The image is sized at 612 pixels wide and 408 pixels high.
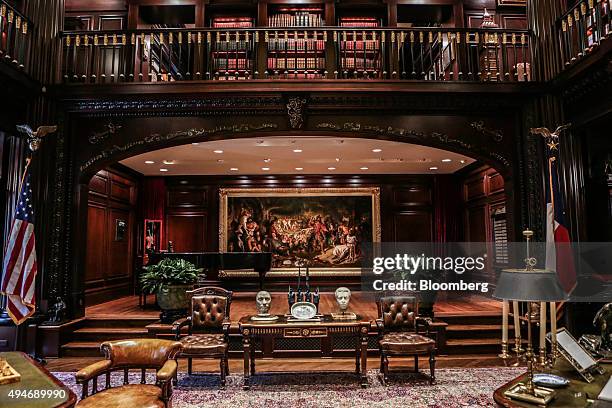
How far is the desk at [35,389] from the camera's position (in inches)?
83.7

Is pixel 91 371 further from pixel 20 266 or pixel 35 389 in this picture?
pixel 20 266

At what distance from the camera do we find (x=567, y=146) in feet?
18.4

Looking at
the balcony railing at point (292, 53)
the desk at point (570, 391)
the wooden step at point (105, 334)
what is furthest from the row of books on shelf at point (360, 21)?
the desk at point (570, 391)

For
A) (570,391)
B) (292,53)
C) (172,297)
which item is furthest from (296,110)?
(570,391)

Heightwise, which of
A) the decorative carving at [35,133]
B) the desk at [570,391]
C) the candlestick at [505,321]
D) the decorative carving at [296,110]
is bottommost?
the desk at [570,391]

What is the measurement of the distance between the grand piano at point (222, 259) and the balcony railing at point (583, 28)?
5846mm

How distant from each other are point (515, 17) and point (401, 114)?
382 centimetres

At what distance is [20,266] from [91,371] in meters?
2.68

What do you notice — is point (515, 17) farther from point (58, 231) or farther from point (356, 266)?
point (58, 231)

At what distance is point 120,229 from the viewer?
947cm

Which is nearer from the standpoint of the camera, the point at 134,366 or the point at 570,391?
the point at 570,391

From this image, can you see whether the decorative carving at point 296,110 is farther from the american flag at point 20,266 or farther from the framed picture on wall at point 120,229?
the framed picture on wall at point 120,229

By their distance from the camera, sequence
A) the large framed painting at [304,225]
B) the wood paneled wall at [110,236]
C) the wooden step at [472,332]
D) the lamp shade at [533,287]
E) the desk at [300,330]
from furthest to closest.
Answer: the large framed painting at [304,225] < the wood paneled wall at [110,236] < the wooden step at [472,332] < the desk at [300,330] < the lamp shade at [533,287]

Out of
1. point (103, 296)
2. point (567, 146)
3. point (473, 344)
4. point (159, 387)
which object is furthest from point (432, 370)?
point (103, 296)
